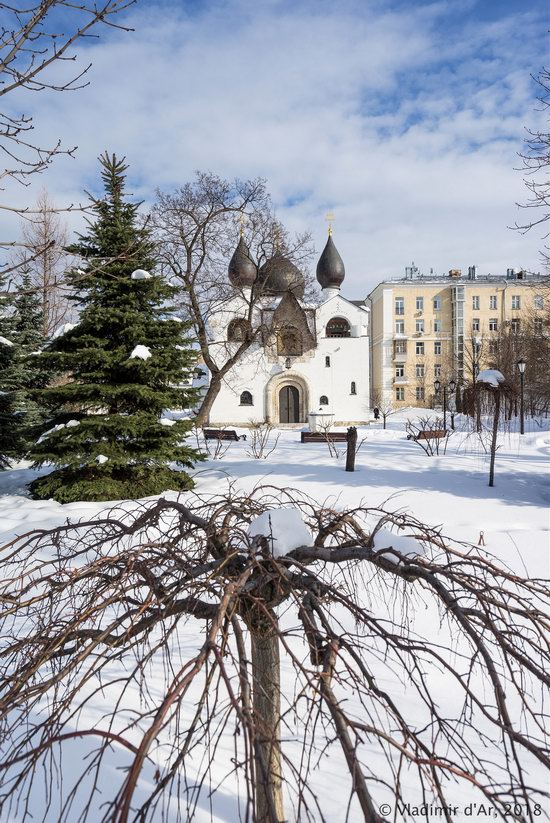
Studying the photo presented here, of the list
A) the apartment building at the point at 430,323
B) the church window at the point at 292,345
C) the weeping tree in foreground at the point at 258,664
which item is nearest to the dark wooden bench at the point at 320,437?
the weeping tree in foreground at the point at 258,664

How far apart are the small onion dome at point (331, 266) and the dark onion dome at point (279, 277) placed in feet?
19.4

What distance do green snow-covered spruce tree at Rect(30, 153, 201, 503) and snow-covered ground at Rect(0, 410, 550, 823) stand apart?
0.79 m

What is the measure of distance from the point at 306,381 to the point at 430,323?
1940 cm

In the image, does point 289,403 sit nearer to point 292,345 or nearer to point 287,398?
point 287,398

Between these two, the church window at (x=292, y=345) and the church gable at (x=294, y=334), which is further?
the church window at (x=292, y=345)

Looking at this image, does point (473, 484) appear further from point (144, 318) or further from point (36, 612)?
point (36, 612)

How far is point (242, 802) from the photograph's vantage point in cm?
304

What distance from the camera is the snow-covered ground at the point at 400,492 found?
498 cm

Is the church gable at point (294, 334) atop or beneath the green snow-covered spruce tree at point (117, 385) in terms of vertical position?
atop

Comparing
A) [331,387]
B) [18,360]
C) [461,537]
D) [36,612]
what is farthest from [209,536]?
[331,387]

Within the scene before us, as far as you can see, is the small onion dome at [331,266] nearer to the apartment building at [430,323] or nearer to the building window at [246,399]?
the building window at [246,399]

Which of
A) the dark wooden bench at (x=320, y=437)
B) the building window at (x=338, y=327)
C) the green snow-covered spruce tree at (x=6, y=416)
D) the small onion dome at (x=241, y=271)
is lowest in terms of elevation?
the dark wooden bench at (x=320, y=437)

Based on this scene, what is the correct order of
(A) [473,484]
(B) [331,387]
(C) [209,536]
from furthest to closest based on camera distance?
1. (B) [331,387]
2. (A) [473,484]
3. (C) [209,536]

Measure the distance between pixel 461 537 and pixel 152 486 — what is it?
17.7 feet
